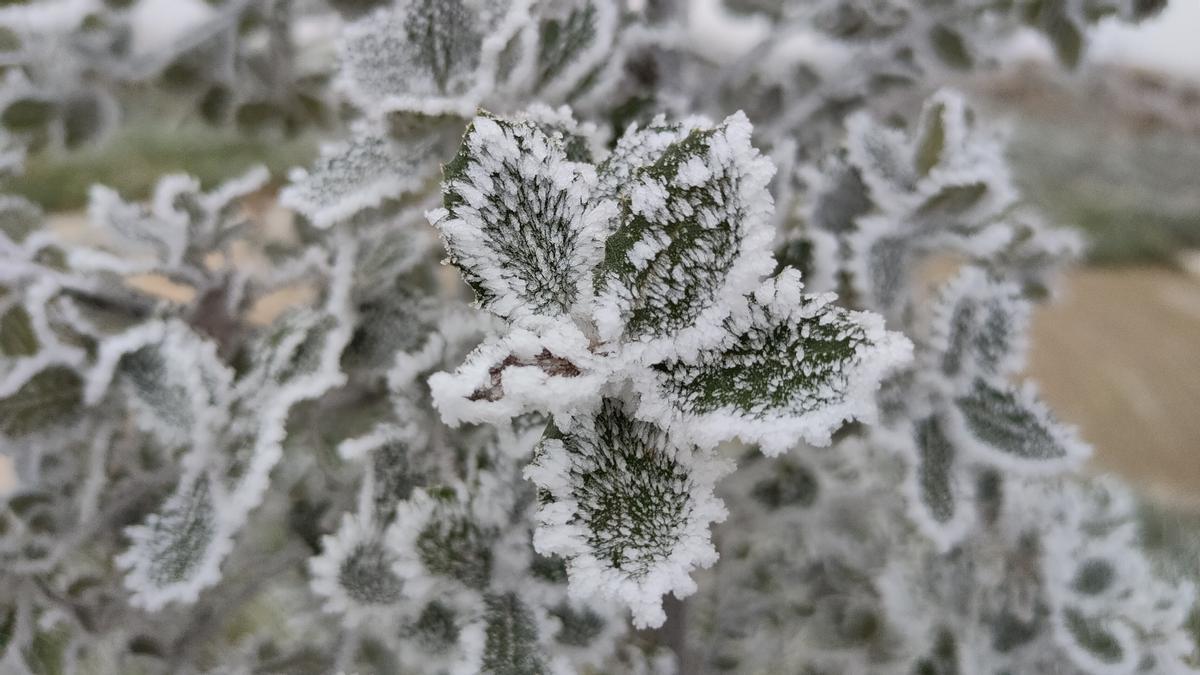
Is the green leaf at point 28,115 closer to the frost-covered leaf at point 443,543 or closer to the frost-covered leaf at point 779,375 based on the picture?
the frost-covered leaf at point 443,543

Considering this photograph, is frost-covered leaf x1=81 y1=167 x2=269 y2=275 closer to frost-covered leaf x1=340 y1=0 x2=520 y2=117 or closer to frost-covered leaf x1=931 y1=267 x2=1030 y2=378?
frost-covered leaf x1=340 y1=0 x2=520 y2=117

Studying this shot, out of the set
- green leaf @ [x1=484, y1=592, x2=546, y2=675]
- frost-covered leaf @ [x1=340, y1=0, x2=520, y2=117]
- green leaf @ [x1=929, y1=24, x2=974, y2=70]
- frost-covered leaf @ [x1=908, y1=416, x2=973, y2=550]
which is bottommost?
green leaf @ [x1=484, y1=592, x2=546, y2=675]

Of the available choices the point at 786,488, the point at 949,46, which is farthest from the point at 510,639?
the point at 949,46

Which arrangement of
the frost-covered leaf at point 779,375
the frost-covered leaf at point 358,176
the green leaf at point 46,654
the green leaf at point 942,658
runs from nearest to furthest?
1. the frost-covered leaf at point 779,375
2. the frost-covered leaf at point 358,176
3. the green leaf at point 46,654
4. the green leaf at point 942,658

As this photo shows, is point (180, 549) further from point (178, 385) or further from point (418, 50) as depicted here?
point (418, 50)

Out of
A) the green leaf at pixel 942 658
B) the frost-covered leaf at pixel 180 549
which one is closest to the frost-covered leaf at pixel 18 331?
the frost-covered leaf at pixel 180 549

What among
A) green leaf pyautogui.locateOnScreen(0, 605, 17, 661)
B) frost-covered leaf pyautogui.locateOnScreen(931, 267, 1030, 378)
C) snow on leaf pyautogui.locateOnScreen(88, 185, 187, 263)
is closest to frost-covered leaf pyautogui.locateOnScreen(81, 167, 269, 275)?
snow on leaf pyautogui.locateOnScreen(88, 185, 187, 263)
